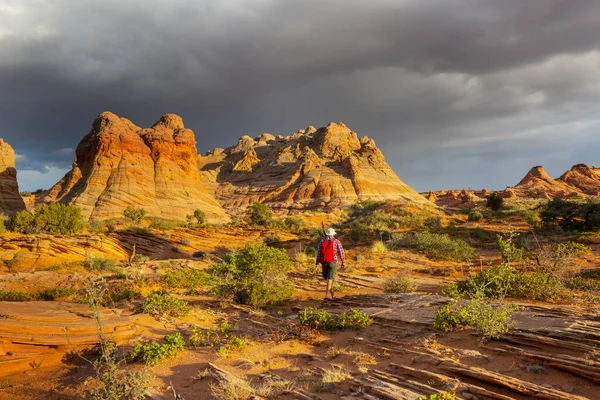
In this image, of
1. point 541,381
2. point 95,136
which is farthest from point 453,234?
point 95,136

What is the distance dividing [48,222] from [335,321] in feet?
80.1

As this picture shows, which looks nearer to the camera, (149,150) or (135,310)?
(135,310)

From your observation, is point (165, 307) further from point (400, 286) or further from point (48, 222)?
point (48, 222)

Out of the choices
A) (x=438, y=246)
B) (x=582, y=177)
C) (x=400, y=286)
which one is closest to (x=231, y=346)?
(x=400, y=286)

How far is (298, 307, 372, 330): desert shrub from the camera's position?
684 cm

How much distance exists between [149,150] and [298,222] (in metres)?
29.3

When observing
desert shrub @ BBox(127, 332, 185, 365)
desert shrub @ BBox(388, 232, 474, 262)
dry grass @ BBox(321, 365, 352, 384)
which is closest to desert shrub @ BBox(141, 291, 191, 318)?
desert shrub @ BBox(127, 332, 185, 365)

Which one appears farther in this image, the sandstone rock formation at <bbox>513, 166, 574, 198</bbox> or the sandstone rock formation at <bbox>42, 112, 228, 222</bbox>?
the sandstone rock formation at <bbox>513, 166, 574, 198</bbox>

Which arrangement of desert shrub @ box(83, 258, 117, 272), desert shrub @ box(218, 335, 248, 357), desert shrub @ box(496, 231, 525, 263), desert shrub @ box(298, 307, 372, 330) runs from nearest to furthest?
desert shrub @ box(218, 335, 248, 357), desert shrub @ box(496, 231, 525, 263), desert shrub @ box(298, 307, 372, 330), desert shrub @ box(83, 258, 117, 272)

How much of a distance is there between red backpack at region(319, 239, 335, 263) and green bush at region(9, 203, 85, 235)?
2157 centimetres

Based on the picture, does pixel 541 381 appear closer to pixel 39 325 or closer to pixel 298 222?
pixel 39 325

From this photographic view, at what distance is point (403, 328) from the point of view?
647 cm

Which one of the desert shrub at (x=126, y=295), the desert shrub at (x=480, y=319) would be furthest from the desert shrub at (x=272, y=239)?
the desert shrub at (x=480, y=319)

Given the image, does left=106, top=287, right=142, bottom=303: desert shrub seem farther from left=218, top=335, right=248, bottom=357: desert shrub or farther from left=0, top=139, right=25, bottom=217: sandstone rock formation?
left=0, top=139, right=25, bottom=217: sandstone rock formation
